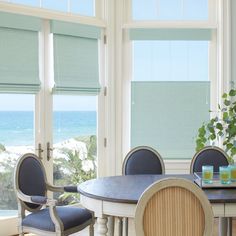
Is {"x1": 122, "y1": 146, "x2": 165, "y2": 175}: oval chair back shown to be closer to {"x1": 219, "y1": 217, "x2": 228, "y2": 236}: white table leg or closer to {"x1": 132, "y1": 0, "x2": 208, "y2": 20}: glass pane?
{"x1": 219, "y1": 217, "x2": 228, "y2": 236}: white table leg

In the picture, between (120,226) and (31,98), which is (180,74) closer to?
(31,98)

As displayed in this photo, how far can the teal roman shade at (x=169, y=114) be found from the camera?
208 inches

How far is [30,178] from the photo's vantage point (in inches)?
148

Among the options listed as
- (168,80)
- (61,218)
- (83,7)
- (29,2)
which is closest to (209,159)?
(168,80)

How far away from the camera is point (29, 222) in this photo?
3.50m

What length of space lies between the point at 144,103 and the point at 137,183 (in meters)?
1.96

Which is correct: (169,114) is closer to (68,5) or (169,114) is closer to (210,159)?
(210,159)

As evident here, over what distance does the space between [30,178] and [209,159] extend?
5.51 feet

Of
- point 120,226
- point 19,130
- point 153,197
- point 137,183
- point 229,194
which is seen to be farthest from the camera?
point 19,130

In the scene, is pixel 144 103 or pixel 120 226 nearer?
pixel 120 226

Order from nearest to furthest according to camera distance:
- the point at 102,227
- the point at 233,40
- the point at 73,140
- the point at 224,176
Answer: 1. the point at 102,227
2. the point at 224,176
3. the point at 73,140
4. the point at 233,40

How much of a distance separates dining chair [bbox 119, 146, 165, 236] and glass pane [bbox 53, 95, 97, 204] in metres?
1.06

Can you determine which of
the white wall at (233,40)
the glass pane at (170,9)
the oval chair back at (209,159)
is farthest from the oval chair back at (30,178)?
the white wall at (233,40)

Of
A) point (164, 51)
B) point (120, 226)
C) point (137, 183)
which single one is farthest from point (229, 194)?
point (164, 51)
